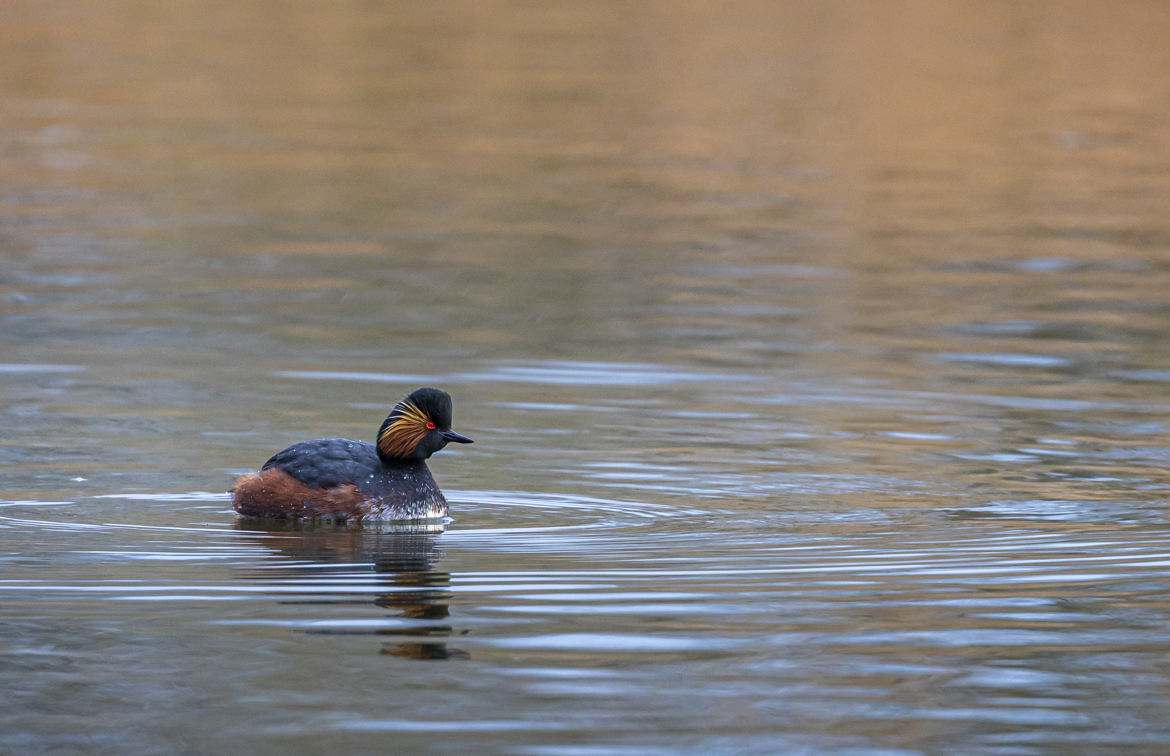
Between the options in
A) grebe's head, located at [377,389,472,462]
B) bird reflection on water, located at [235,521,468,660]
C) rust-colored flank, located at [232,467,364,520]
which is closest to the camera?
bird reflection on water, located at [235,521,468,660]

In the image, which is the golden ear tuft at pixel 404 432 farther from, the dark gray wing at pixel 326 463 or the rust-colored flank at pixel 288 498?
the rust-colored flank at pixel 288 498

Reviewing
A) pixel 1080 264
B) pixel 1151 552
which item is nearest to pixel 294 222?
pixel 1080 264

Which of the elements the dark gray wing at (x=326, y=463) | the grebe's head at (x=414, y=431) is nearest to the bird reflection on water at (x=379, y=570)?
the dark gray wing at (x=326, y=463)

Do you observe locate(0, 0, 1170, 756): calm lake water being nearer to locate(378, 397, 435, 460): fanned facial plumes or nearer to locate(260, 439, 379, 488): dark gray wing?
locate(260, 439, 379, 488): dark gray wing

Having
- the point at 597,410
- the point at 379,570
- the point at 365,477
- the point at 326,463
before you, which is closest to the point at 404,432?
the point at 365,477

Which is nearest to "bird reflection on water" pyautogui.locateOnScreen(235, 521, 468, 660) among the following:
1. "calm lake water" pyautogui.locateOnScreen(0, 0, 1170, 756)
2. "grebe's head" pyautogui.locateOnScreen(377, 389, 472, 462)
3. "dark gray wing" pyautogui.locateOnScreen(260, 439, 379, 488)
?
"calm lake water" pyautogui.locateOnScreen(0, 0, 1170, 756)

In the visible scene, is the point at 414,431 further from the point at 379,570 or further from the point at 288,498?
the point at 379,570

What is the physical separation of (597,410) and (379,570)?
415 cm

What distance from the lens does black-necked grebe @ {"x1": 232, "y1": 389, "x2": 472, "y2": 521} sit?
34.8ft

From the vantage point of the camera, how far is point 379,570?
9531mm

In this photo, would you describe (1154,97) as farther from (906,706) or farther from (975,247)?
(906,706)

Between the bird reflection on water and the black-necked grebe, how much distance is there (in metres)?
0.09

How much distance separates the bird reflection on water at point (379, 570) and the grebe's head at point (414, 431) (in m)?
0.41

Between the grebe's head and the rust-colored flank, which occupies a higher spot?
the grebe's head
